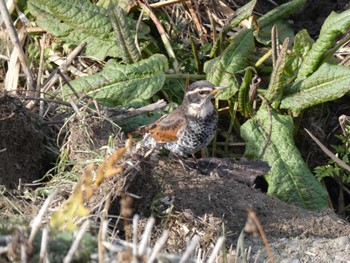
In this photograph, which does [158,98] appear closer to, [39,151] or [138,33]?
[138,33]

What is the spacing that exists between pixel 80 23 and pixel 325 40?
7.29 ft

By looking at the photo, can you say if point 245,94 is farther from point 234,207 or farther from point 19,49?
point 19,49

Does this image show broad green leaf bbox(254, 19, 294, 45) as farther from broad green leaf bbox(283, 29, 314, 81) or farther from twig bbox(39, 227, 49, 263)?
twig bbox(39, 227, 49, 263)

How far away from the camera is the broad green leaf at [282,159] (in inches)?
272

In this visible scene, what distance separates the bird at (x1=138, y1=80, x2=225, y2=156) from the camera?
6719mm

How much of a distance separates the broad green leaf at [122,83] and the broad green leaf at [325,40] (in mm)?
1256

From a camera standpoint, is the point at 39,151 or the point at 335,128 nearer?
the point at 39,151

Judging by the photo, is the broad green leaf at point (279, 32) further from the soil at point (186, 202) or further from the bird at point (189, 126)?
the soil at point (186, 202)

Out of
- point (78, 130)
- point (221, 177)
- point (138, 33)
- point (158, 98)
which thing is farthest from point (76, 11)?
point (221, 177)

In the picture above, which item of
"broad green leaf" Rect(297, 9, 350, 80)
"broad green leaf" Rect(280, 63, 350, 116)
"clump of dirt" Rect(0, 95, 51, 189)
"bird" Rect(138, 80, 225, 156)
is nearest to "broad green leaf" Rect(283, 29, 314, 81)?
"broad green leaf" Rect(297, 9, 350, 80)

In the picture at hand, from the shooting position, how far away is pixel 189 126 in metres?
6.75

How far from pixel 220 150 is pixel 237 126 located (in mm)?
267

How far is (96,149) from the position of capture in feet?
20.9

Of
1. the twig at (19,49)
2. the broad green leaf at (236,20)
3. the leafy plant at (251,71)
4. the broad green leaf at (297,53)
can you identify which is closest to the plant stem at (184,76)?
the leafy plant at (251,71)
